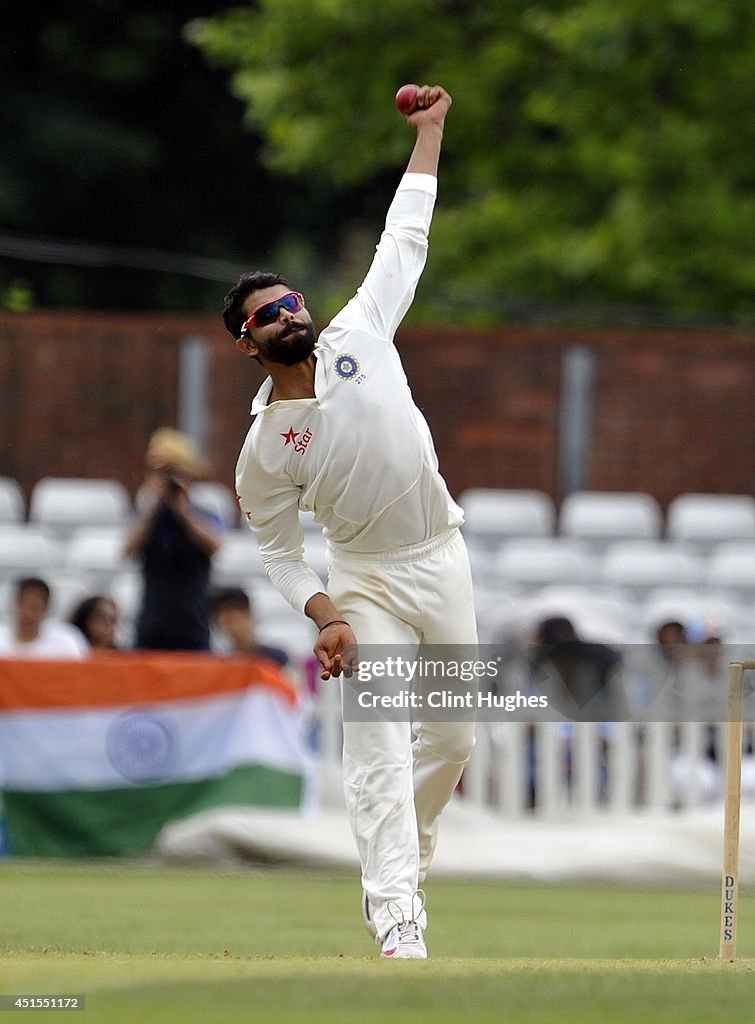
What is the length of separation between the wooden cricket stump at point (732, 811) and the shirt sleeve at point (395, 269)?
4.93ft

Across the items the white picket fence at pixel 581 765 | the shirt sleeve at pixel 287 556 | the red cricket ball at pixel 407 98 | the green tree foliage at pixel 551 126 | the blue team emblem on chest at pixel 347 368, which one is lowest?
the white picket fence at pixel 581 765

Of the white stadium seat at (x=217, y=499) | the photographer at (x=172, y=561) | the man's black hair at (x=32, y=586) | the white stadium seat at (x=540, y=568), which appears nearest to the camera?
the man's black hair at (x=32, y=586)

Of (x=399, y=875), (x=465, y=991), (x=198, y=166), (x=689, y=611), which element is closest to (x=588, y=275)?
(x=689, y=611)

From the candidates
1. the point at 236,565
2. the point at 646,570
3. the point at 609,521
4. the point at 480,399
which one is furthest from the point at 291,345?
the point at 480,399

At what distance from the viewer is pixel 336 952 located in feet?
20.9

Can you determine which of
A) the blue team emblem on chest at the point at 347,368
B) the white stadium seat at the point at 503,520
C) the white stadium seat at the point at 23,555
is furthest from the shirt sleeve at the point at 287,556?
the white stadium seat at the point at 503,520

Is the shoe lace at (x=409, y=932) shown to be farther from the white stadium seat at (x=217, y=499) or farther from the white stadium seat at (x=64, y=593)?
the white stadium seat at (x=217, y=499)

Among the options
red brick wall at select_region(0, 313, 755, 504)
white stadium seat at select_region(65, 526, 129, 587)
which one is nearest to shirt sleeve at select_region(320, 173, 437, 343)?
white stadium seat at select_region(65, 526, 129, 587)

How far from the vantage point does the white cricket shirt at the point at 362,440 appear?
6.04 m

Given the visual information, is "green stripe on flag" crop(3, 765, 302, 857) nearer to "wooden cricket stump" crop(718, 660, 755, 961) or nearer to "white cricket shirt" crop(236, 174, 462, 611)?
"white cricket shirt" crop(236, 174, 462, 611)

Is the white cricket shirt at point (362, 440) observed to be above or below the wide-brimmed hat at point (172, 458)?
below

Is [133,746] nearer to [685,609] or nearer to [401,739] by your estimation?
[685,609]

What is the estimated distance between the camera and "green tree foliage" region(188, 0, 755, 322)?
19.0 m

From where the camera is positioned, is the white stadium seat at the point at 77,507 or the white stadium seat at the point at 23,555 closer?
the white stadium seat at the point at 23,555
